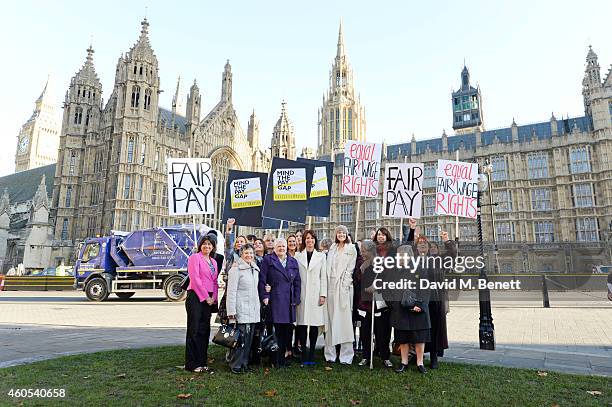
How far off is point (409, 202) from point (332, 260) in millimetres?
3779

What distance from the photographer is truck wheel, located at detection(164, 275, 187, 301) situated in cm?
1927

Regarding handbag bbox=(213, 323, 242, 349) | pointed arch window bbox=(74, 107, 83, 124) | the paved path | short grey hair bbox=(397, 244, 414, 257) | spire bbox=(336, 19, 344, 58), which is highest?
spire bbox=(336, 19, 344, 58)

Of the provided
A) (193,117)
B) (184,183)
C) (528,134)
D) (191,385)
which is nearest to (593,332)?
(191,385)

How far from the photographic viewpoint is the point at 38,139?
90688mm

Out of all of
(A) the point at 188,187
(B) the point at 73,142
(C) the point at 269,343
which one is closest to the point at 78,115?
(B) the point at 73,142

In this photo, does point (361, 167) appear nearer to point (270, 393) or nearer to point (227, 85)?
point (270, 393)

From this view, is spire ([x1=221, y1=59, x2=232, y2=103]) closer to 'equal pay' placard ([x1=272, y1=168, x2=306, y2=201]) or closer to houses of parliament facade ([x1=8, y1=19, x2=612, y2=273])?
houses of parliament facade ([x1=8, y1=19, x2=612, y2=273])

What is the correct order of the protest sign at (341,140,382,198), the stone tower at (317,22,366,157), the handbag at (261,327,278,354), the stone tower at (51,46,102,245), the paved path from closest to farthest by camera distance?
the handbag at (261,327,278,354), the paved path, the protest sign at (341,140,382,198), the stone tower at (51,46,102,245), the stone tower at (317,22,366,157)

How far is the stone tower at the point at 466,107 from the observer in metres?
70.4

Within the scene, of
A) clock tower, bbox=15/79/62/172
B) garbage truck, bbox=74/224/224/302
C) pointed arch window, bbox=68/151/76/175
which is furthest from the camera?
clock tower, bbox=15/79/62/172

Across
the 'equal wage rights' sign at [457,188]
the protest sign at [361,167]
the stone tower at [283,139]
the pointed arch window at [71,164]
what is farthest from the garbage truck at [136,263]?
the stone tower at [283,139]

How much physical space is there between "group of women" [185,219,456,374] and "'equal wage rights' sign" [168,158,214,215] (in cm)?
355

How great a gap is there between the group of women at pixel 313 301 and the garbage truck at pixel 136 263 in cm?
1375

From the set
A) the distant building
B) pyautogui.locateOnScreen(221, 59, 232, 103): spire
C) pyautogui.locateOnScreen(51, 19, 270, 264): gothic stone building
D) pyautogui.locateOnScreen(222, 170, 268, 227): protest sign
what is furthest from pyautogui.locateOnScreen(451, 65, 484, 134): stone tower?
pyautogui.locateOnScreen(222, 170, 268, 227): protest sign
